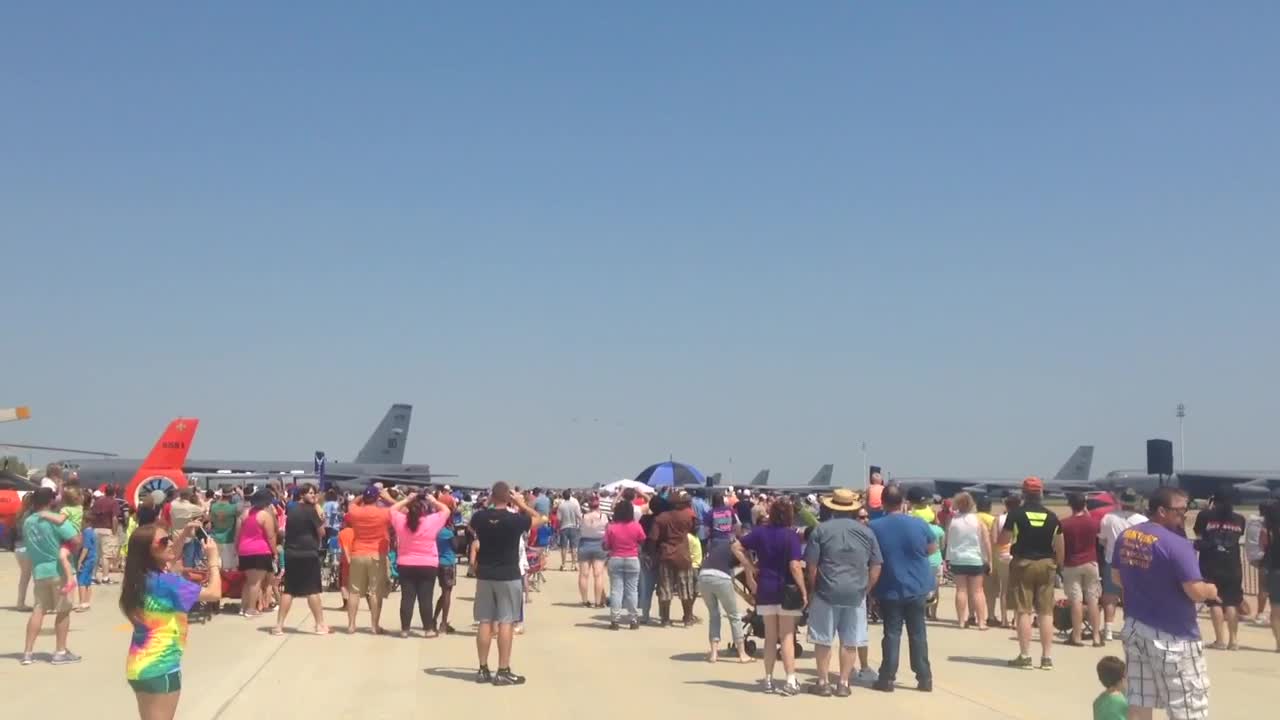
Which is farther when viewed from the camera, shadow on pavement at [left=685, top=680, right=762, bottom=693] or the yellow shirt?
the yellow shirt

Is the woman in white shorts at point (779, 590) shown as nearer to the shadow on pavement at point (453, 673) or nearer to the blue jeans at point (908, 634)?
the blue jeans at point (908, 634)

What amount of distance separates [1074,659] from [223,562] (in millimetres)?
10287

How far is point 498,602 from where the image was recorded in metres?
9.88

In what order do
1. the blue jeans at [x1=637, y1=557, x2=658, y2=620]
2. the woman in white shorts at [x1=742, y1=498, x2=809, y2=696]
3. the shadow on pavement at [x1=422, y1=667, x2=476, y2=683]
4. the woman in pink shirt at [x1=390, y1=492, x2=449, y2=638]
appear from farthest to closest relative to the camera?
the blue jeans at [x1=637, y1=557, x2=658, y2=620]
the woman in pink shirt at [x1=390, y1=492, x2=449, y2=638]
the shadow on pavement at [x1=422, y1=667, x2=476, y2=683]
the woman in white shorts at [x1=742, y1=498, x2=809, y2=696]

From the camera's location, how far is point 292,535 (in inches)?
501

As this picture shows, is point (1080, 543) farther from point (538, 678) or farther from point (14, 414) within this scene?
point (14, 414)

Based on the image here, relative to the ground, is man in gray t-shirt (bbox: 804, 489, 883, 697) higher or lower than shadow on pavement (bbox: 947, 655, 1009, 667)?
higher

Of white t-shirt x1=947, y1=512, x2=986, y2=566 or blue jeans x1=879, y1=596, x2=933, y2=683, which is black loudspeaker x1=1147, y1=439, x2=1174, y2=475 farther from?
blue jeans x1=879, y1=596, x2=933, y2=683

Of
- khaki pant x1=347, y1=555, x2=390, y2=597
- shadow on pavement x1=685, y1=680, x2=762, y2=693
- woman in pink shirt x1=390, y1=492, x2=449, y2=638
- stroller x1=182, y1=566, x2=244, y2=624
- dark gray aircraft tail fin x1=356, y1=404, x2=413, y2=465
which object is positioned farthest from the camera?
dark gray aircraft tail fin x1=356, y1=404, x2=413, y2=465

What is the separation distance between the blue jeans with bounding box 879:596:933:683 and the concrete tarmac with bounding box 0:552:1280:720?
0.64 feet

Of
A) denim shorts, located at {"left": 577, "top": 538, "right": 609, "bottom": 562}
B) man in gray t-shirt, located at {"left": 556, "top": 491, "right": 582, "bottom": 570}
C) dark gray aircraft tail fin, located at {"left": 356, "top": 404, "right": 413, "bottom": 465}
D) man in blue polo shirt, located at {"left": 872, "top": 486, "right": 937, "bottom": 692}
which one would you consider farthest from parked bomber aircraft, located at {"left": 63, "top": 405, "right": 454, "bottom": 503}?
man in blue polo shirt, located at {"left": 872, "top": 486, "right": 937, "bottom": 692}

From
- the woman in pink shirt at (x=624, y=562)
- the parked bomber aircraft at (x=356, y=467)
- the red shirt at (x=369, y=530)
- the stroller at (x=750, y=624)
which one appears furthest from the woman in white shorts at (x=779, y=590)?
the parked bomber aircraft at (x=356, y=467)

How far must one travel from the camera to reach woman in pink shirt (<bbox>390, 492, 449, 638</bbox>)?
492 inches

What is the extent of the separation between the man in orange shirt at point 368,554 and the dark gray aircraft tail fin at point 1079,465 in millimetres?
93941
